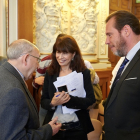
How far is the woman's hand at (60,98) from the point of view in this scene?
187cm

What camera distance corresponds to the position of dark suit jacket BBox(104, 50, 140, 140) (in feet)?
4.59

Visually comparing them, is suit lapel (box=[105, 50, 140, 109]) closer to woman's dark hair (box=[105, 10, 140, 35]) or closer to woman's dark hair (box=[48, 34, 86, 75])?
woman's dark hair (box=[105, 10, 140, 35])

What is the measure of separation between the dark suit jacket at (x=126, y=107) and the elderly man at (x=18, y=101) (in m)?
0.46

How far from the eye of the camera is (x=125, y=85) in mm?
1455

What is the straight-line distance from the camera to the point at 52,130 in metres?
1.56

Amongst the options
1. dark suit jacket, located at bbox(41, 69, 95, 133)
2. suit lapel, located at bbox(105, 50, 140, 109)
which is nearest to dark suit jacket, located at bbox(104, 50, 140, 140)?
suit lapel, located at bbox(105, 50, 140, 109)

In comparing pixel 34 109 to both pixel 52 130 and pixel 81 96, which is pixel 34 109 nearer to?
pixel 52 130

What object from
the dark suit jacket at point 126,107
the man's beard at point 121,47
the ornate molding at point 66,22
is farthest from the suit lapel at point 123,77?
the ornate molding at point 66,22

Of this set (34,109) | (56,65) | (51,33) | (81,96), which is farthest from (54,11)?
(34,109)

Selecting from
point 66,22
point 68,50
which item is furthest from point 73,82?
point 66,22

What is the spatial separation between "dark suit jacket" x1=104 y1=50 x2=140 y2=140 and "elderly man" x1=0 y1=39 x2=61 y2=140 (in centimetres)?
46

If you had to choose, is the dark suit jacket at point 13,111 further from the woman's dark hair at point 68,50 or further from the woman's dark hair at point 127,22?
the woman's dark hair at point 127,22

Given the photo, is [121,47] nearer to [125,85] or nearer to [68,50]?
[125,85]

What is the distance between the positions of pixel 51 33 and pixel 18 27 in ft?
2.56
